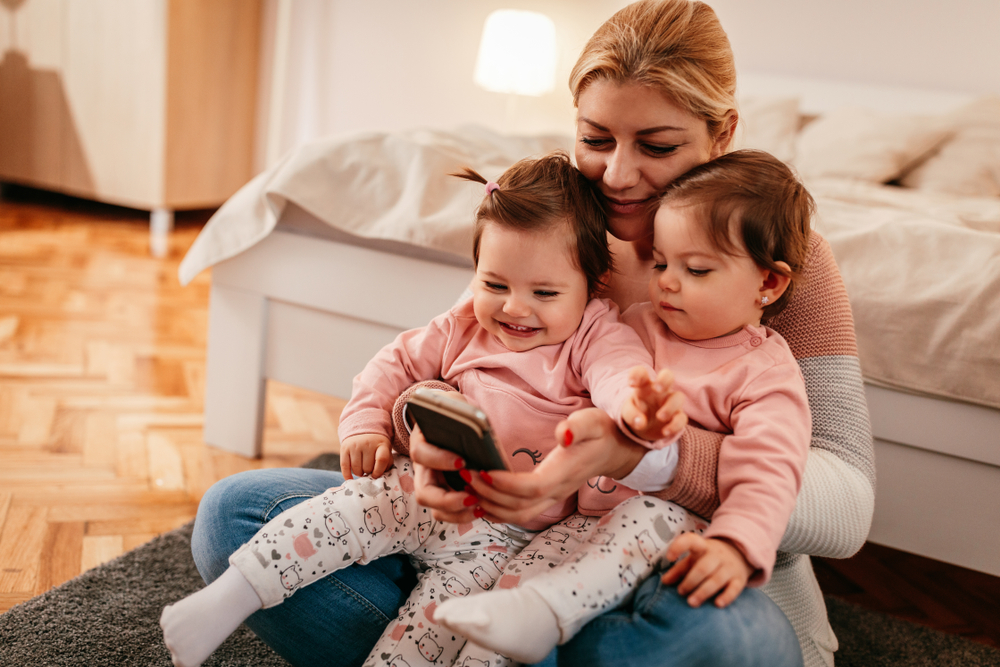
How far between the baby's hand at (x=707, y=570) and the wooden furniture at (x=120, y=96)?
9.07 feet

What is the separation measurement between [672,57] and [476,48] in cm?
281

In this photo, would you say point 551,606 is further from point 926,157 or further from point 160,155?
point 160,155

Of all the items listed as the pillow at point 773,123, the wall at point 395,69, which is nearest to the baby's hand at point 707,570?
the pillow at point 773,123

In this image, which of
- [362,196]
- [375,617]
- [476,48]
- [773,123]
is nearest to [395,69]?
[476,48]

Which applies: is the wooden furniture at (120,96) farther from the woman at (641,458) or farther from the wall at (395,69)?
the woman at (641,458)

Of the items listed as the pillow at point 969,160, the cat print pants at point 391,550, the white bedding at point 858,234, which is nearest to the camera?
the cat print pants at point 391,550

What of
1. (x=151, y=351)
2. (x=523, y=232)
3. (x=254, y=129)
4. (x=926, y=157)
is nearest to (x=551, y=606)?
(x=523, y=232)

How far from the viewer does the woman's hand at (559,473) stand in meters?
0.66

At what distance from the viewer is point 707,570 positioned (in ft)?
2.06

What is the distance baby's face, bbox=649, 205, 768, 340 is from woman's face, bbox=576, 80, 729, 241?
0.18ft

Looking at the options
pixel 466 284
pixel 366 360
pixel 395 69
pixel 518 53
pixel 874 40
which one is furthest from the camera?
pixel 395 69

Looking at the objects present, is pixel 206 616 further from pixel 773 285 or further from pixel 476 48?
pixel 476 48

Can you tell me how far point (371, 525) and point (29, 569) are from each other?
26.7 inches

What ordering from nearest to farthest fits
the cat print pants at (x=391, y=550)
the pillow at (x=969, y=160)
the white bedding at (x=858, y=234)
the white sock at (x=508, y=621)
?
the white sock at (x=508, y=621) < the cat print pants at (x=391, y=550) < the white bedding at (x=858, y=234) < the pillow at (x=969, y=160)
